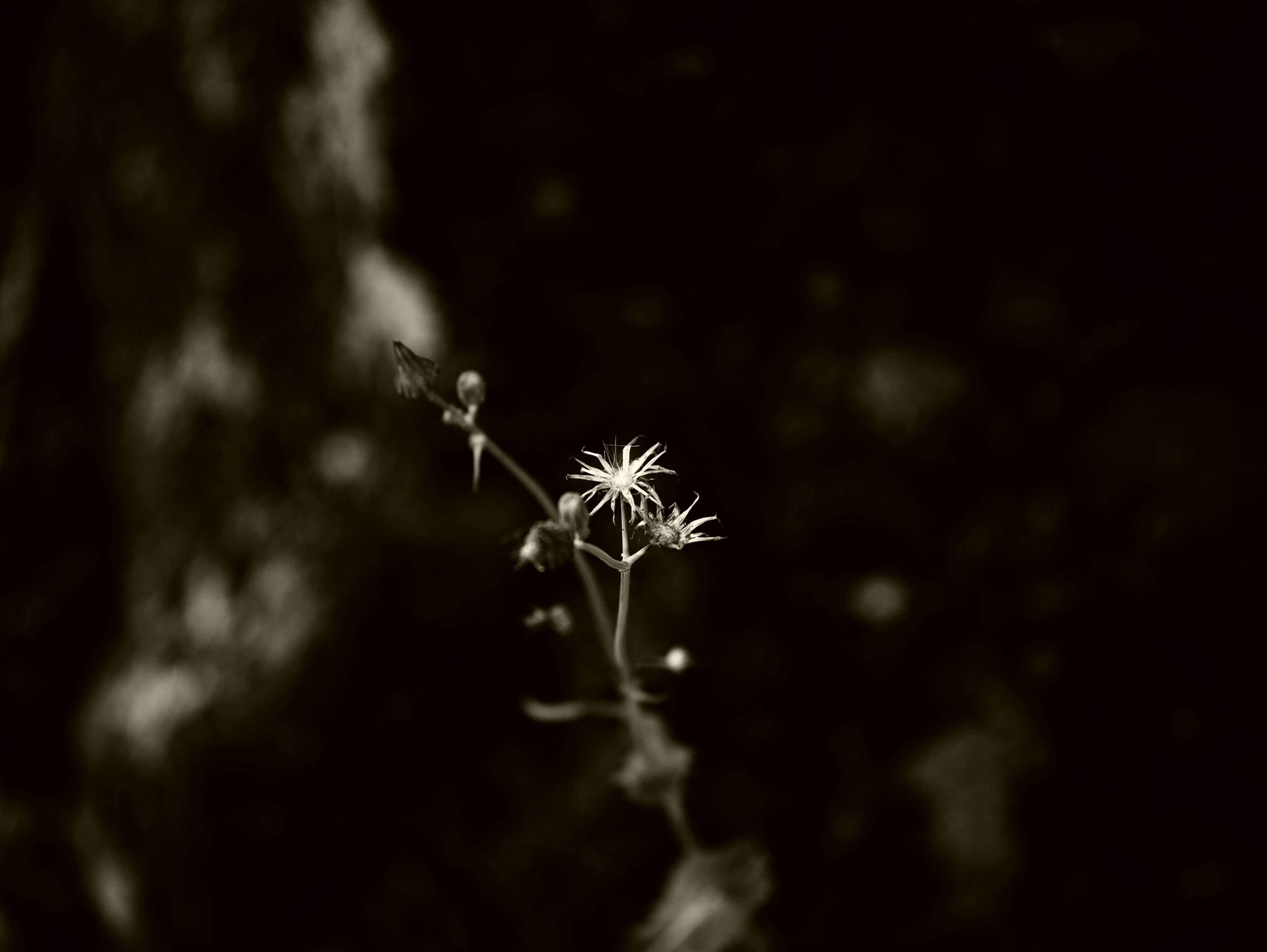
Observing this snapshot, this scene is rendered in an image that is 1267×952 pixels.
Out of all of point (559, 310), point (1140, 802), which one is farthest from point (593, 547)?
point (1140, 802)

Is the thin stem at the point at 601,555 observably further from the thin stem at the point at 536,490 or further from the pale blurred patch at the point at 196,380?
the pale blurred patch at the point at 196,380

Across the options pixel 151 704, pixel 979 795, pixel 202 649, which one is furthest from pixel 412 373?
pixel 979 795

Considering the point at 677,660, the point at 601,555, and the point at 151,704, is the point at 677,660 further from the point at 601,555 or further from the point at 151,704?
the point at 151,704

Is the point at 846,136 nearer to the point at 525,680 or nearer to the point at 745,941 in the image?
the point at 525,680

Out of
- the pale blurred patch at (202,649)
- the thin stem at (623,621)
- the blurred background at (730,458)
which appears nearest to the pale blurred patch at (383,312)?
the blurred background at (730,458)

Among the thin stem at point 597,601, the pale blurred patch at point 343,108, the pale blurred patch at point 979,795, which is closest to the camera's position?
the thin stem at point 597,601

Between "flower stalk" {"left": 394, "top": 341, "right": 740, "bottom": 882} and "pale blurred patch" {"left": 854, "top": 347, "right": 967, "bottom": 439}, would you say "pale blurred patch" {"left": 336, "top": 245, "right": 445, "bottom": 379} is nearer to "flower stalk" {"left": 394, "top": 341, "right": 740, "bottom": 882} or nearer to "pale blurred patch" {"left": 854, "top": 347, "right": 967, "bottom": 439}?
"flower stalk" {"left": 394, "top": 341, "right": 740, "bottom": 882}
